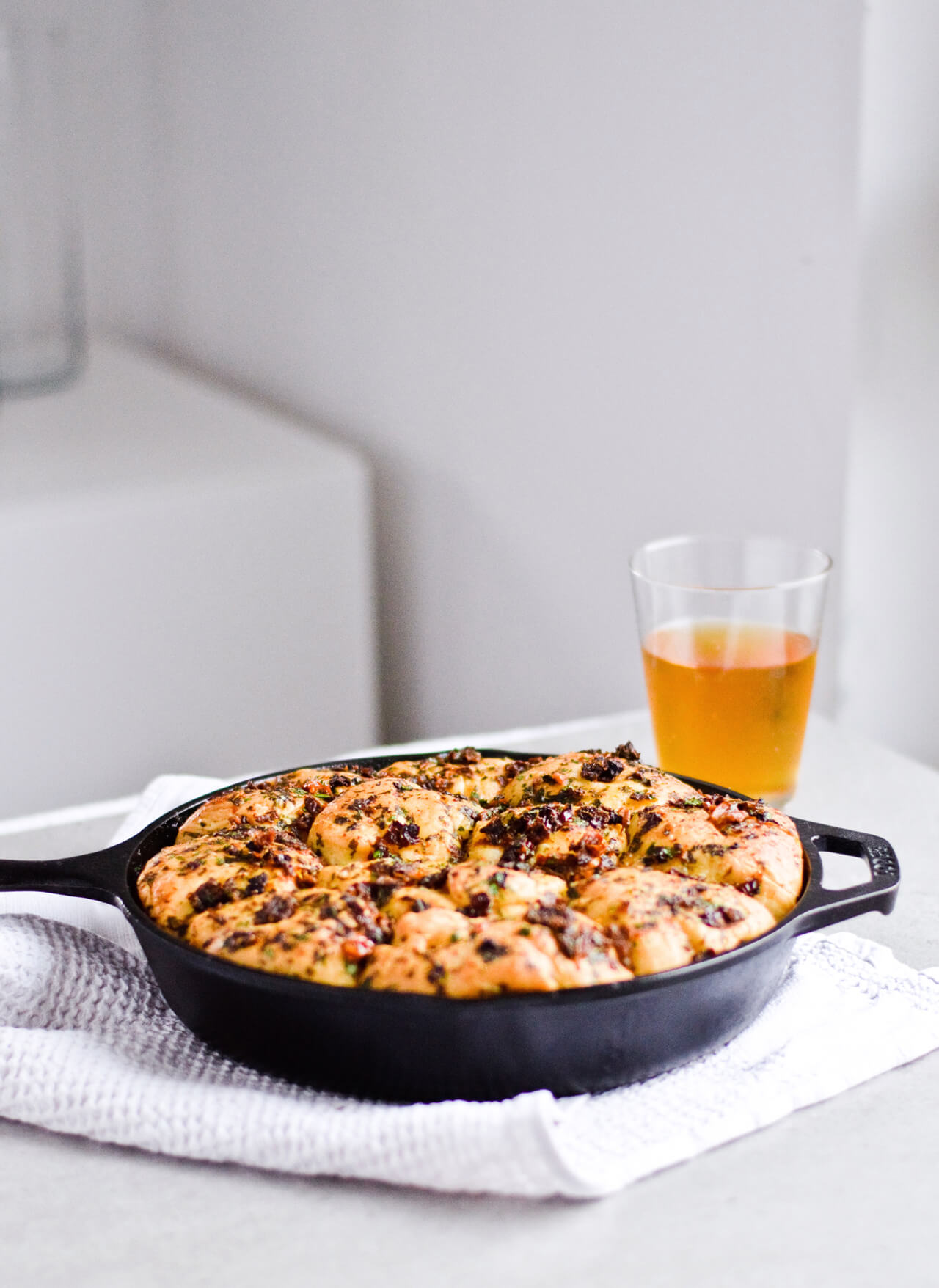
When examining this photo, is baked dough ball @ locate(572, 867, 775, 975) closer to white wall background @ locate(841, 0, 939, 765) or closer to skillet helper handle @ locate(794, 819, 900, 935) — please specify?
skillet helper handle @ locate(794, 819, 900, 935)

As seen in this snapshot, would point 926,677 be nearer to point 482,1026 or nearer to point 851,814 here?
point 851,814

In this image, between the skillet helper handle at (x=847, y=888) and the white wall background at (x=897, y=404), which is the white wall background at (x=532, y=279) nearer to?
the white wall background at (x=897, y=404)

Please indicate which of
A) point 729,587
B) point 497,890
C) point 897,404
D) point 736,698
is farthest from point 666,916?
point 897,404

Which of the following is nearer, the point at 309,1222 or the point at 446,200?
the point at 309,1222

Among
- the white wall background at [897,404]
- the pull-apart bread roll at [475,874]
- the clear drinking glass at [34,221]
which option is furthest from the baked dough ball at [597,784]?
the clear drinking glass at [34,221]

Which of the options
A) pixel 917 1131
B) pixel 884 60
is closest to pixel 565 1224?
pixel 917 1131

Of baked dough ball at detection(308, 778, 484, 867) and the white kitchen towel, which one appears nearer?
the white kitchen towel

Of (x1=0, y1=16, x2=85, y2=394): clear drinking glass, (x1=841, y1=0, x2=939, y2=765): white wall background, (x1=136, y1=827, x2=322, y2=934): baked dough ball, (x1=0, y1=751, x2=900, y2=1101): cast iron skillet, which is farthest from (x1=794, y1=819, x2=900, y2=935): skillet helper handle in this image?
(x1=0, y1=16, x2=85, y2=394): clear drinking glass
